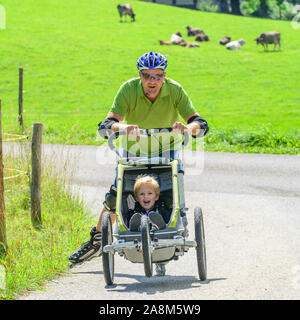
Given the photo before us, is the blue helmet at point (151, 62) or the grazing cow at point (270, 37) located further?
the grazing cow at point (270, 37)

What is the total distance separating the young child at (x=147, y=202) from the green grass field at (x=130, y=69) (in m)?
11.2

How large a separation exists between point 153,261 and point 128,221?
0.44 meters

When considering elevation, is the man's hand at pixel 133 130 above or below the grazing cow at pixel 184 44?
below

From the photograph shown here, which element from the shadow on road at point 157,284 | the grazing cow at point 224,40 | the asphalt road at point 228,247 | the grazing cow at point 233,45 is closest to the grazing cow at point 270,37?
the grazing cow at point 233,45

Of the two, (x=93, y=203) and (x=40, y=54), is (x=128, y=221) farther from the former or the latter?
(x=40, y=54)

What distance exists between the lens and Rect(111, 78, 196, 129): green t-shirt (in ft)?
22.0

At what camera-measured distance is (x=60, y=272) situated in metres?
7.38

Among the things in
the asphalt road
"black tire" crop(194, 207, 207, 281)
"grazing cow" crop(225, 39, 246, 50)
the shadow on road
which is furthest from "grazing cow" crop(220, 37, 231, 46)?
"black tire" crop(194, 207, 207, 281)

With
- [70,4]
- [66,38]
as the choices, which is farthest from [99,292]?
[70,4]

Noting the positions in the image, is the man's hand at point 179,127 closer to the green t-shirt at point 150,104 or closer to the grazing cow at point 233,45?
the green t-shirt at point 150,104

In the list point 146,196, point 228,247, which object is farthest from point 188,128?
point 228,247

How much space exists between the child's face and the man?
462mm

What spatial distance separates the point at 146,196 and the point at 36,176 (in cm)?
353

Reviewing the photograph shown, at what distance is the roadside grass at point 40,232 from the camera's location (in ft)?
23.1
